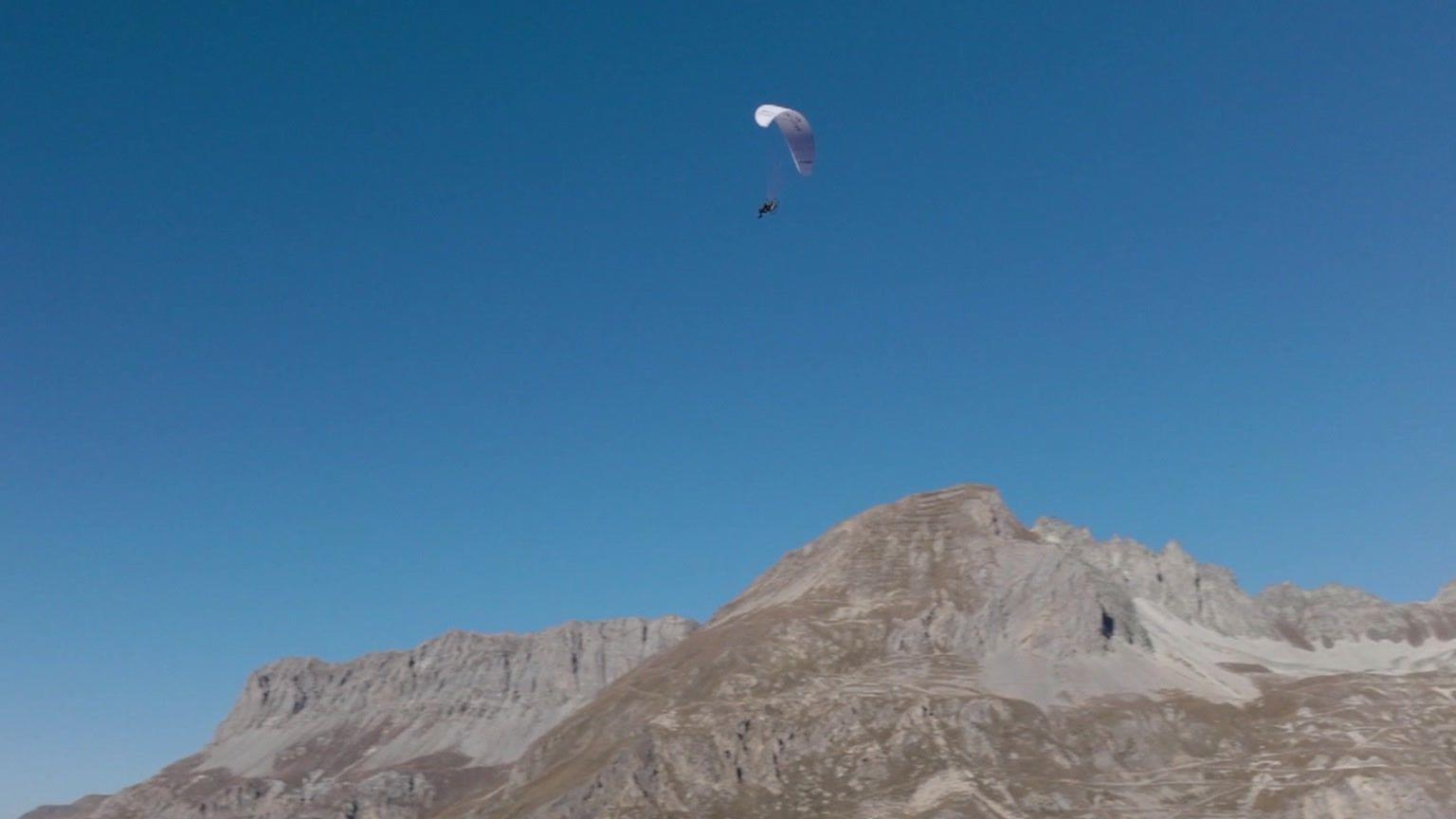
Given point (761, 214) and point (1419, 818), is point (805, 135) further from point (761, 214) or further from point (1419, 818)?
point (1419, 818)

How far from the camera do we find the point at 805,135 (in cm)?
14525

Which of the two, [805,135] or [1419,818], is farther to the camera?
[1419,818]

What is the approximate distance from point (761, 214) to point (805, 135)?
1120 centimetres

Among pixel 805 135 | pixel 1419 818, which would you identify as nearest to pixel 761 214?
pixel 805 135

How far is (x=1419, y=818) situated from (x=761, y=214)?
157328 mm

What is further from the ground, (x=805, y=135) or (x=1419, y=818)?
(x=805, y=135)

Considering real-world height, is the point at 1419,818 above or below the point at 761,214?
below

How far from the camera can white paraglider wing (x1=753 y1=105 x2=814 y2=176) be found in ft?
468

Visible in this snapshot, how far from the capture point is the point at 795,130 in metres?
144

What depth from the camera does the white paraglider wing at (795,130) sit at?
14262 cm

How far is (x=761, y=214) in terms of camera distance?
5837 inches

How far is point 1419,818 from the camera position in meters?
200

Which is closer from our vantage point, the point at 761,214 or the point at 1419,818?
the point at 761,214
